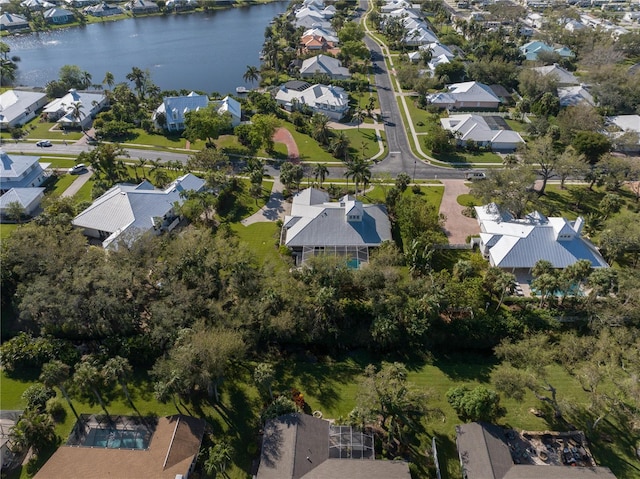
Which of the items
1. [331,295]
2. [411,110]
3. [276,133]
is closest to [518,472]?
[331,295]

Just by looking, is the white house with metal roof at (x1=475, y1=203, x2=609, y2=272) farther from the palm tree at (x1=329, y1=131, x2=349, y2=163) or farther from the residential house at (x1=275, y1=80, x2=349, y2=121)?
the residential house at (x1=275, y1=80, x2=349, y2=121)

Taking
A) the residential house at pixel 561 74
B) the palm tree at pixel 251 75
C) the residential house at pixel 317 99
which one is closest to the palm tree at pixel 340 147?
the residential house at pixel 317 99

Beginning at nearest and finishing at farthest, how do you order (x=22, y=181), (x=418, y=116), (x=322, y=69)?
(x=22, y=181) → (x=418, y=116) → (x=322, y=69)

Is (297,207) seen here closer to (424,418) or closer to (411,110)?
(424,418)

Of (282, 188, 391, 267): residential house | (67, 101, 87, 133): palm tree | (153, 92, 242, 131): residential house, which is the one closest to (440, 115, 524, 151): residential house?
(282, 188, 391, 267): residential house

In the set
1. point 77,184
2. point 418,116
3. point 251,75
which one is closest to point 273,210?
point 77,184

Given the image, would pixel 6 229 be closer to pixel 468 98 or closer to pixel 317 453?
pixel 317 453
